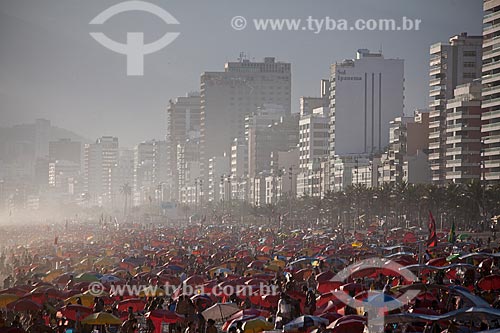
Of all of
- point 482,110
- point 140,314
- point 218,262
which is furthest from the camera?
point 482,110

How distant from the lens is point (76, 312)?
2828 centimetres

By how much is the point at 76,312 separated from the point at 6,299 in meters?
5.03

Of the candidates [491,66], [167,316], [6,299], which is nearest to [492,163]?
[491,66]

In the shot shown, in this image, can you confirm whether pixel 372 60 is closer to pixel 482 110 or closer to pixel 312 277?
pixel 482 110

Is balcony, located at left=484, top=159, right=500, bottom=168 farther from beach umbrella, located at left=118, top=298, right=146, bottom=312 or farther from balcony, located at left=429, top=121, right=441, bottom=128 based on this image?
beach umbrella, located at left=118, top=298, right=146, bottom=312

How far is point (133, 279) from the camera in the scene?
38281 mm

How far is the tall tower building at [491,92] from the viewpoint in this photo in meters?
96.9

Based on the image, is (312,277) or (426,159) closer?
(312,277)

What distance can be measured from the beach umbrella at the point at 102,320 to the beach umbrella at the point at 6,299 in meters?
6.10

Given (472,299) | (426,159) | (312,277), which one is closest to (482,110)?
(426,159)

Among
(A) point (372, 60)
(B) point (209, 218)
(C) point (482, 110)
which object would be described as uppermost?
(A) point (372, 60)

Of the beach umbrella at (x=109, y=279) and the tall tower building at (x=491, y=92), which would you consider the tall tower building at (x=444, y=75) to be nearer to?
the tall tower building at (x=491, y=92)

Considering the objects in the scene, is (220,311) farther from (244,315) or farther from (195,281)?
(195,281)

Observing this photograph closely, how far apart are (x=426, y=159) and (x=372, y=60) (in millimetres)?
44617
